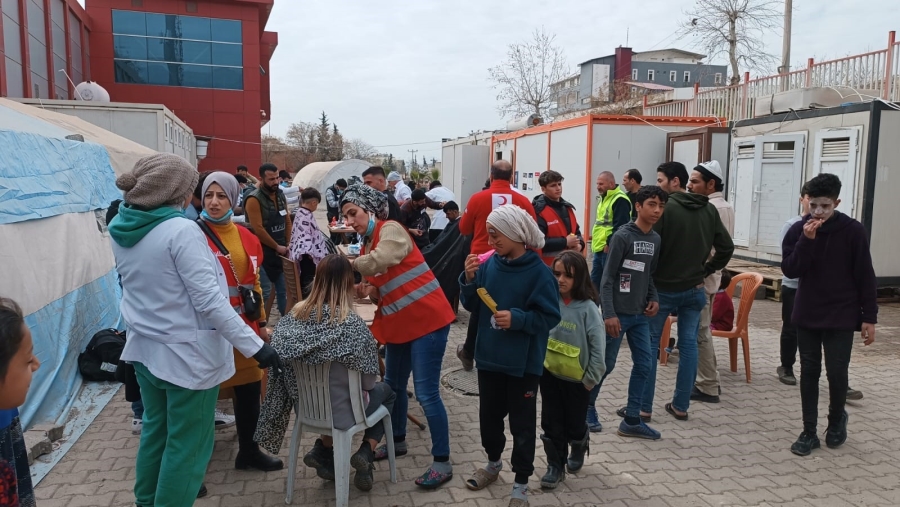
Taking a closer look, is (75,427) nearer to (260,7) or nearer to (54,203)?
(54,203)

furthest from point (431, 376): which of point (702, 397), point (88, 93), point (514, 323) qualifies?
point (88, 93)

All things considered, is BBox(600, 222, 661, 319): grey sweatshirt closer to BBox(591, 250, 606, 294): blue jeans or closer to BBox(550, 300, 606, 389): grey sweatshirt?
BBox(550, 300, 606, 389): grey sweatshirt

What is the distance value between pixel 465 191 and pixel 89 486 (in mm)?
14713

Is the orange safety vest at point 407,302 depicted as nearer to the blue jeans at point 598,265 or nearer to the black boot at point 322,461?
the black boot at point 322,461

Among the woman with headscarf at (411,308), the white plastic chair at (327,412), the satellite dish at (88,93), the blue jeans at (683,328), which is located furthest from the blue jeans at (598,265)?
the satellite dish at (88,93)

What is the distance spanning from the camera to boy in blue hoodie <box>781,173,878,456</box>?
4105 mm

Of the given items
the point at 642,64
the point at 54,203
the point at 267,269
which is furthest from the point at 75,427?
the point at 642,64

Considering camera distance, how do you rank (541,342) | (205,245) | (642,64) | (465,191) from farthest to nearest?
(642,64)
(465,191)
(541,342)
(205,245)

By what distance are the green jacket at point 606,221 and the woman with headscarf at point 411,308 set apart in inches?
147

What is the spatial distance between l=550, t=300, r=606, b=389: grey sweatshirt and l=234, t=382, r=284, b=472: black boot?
1838mm

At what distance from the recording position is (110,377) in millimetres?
5484

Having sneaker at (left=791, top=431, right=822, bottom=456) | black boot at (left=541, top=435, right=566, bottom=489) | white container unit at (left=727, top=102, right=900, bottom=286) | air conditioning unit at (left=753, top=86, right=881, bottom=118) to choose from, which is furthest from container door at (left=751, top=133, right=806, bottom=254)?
black boot at (left=541, top=435, right=566, bottom=489)

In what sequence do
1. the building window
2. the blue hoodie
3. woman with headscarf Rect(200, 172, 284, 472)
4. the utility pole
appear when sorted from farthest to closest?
1. the building window
2. the utility pole
3. woman with headscarf Rect(200, 172, 284, 472)
4. the blue hoodie

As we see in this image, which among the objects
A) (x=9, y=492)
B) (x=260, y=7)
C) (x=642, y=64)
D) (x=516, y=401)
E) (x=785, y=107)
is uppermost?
(x=642, y=64)
